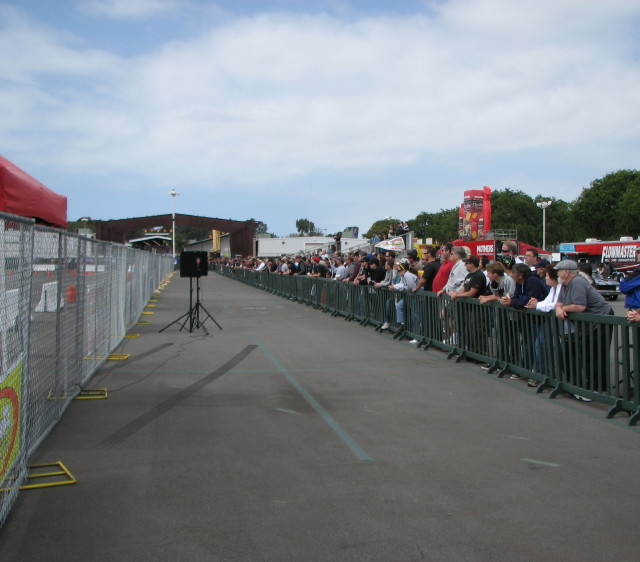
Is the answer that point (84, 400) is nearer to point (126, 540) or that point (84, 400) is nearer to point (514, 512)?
point (126, 540)

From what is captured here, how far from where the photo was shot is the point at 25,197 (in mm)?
8734

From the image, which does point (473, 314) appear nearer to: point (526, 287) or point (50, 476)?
point (526, 287)

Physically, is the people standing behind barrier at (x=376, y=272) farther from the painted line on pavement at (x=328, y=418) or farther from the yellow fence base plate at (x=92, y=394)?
the yellow fence base plate at (x=92, y=394)

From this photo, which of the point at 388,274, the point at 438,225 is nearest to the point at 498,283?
the point at 388,274

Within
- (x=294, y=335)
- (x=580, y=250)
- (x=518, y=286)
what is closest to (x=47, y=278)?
(x=518, y=286)

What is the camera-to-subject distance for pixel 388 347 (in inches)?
510

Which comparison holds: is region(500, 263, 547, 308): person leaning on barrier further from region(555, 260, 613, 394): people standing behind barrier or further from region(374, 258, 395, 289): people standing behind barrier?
region(374, 258, 395, 289): people standing behind barrier

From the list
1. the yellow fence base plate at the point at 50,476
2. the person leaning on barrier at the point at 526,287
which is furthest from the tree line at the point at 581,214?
the yellow fence base plate at the point at 50,476

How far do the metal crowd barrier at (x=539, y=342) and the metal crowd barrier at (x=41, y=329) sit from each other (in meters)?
5.82

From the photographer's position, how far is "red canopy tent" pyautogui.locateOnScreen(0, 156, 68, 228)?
26.7 feet

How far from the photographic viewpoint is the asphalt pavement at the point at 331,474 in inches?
156

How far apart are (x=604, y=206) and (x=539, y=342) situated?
233ft

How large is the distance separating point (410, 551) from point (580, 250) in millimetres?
44785

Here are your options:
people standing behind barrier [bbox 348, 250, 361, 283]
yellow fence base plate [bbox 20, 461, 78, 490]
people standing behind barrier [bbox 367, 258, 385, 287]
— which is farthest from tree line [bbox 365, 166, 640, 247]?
yellow fence base plate [bbox 20, 461, 78, 490]
